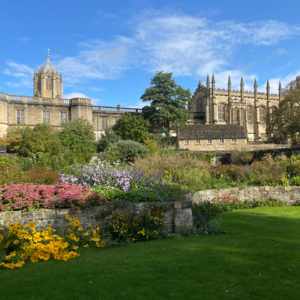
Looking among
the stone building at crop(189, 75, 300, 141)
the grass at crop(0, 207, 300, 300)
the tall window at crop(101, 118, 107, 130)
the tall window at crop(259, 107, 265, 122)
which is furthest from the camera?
the tall window at crop(259, 107, 265, 122)

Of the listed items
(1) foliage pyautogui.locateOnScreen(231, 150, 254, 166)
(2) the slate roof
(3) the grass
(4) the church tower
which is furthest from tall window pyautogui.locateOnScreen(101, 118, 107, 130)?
(3) the grass

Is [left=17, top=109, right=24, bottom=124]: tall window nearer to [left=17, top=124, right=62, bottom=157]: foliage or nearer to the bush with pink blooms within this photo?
[left=17, top=124, right=62, bottom=157]: foliage

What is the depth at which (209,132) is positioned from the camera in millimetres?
38375

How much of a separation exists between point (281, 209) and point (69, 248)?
781 cm

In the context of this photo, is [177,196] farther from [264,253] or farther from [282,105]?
[282,105]

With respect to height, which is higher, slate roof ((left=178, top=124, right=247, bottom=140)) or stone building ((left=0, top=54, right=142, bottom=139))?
stone building ((left=0, top=54, right=142, bottom=139))

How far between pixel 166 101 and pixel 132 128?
793cm

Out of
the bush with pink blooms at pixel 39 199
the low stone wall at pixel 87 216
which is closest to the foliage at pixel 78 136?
the bush with pink blooms at pixel 39 199

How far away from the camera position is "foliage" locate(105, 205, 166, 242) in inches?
267

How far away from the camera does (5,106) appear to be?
43844 millimetres

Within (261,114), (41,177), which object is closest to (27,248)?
(41,177)

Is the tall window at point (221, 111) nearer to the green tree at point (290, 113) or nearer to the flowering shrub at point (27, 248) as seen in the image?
the green tree at point (290, 113)

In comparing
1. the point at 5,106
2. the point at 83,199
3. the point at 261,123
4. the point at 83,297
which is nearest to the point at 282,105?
the point at 261,123

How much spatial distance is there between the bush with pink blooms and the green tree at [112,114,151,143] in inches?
1292
